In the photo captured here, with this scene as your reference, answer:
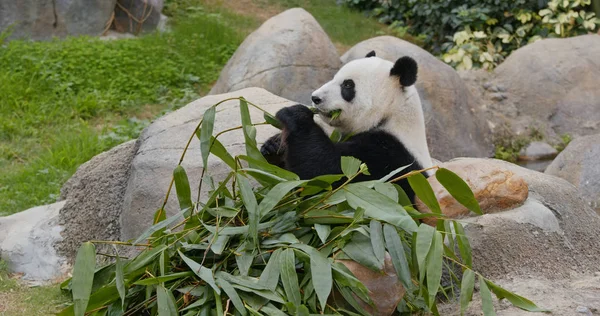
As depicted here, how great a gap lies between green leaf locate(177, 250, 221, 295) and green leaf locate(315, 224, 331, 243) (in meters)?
0.49

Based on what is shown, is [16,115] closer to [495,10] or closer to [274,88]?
[274,88]

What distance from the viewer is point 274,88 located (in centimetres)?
850

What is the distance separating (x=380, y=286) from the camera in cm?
338

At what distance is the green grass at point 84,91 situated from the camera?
7422 mm

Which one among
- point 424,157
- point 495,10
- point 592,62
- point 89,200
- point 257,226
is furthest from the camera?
point 495,10

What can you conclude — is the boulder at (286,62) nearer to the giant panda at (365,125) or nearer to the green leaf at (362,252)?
the giant panda at (365,125)

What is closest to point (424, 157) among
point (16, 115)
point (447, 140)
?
point (447, 140)

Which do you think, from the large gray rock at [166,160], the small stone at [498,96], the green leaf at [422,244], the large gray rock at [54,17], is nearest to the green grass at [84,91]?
the large gray rock at [54,17]

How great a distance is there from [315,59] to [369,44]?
2.30 feet

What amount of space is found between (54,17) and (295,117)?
7.49 metres

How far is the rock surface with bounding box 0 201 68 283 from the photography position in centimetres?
517

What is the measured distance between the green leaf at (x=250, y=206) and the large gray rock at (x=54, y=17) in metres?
7.90

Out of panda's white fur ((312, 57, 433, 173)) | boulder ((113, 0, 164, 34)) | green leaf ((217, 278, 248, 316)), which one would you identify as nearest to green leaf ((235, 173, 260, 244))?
green leaf ((217, 278, 248, 316))

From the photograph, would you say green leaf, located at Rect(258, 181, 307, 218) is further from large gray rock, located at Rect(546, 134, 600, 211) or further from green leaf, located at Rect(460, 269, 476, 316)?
large gray rock, located at Rect(546, 134, 600, 211)
